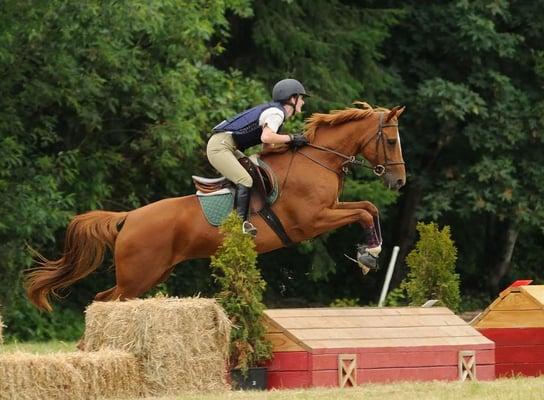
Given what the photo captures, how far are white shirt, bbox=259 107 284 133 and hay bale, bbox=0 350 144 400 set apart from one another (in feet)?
9.37

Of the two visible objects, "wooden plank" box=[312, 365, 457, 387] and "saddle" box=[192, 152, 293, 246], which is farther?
"saddle" box=[192, 152, 293, 246]

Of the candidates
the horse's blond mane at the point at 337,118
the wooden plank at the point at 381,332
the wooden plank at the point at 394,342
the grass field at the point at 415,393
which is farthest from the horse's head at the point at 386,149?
the grass field at the point at 415,393

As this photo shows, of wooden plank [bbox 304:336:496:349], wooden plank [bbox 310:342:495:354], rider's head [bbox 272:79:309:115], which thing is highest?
rider's head [bbox 272:79:309:115]

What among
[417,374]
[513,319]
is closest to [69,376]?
[417,374]

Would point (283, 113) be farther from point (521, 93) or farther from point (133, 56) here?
point (521, 93)

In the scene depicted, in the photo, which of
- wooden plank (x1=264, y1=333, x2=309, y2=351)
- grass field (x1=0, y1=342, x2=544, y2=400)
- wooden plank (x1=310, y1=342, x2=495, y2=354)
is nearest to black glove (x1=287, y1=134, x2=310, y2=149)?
wooden plank (x1=264, y1=333, x2=309, y2=351)

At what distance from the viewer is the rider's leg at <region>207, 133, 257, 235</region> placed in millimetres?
11273

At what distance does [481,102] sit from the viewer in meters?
22.9

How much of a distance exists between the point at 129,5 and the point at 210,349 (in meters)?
9.51

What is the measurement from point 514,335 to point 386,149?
6.88ft

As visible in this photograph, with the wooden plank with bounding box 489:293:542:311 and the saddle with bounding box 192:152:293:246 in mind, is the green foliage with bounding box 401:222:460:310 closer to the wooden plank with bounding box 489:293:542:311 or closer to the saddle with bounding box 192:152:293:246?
the wooden plank with bounding box 489:293:542:311

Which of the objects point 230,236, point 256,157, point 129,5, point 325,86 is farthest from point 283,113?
point 325,86

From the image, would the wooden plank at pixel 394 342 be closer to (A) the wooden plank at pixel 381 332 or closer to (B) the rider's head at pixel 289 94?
(A) the wooden plank at pixel 381 332

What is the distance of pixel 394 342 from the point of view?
994 cm
